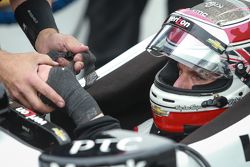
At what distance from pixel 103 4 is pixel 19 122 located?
7.83 ft

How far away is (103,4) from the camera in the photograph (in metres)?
4.01

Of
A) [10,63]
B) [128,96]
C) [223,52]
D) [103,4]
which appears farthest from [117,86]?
[103,4]

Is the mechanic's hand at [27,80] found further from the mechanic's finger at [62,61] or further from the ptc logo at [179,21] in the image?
the ptc logo at [179,21]

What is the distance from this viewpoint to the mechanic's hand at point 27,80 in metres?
1.68

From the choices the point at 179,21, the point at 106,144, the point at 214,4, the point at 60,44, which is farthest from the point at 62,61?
the point at 106,144

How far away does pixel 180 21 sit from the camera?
215cm

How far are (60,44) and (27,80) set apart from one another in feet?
1.44

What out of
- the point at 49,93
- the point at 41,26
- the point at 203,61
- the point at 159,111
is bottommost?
the point at 159,111

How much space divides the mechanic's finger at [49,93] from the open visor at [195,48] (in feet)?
1.87

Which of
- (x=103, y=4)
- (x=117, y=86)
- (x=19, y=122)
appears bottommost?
(x=103, y=4)

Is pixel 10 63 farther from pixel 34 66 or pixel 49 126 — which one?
pixel 49 126

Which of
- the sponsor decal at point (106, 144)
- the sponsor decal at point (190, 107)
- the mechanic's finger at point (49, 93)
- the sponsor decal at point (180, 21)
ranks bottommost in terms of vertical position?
the sponsor decal at point (190, 107)

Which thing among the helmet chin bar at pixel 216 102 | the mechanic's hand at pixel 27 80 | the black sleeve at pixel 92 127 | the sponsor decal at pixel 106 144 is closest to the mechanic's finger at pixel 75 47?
the mechanic's hand at pixel 27 80

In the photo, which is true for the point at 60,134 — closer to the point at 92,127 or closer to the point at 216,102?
the point at 92,127
